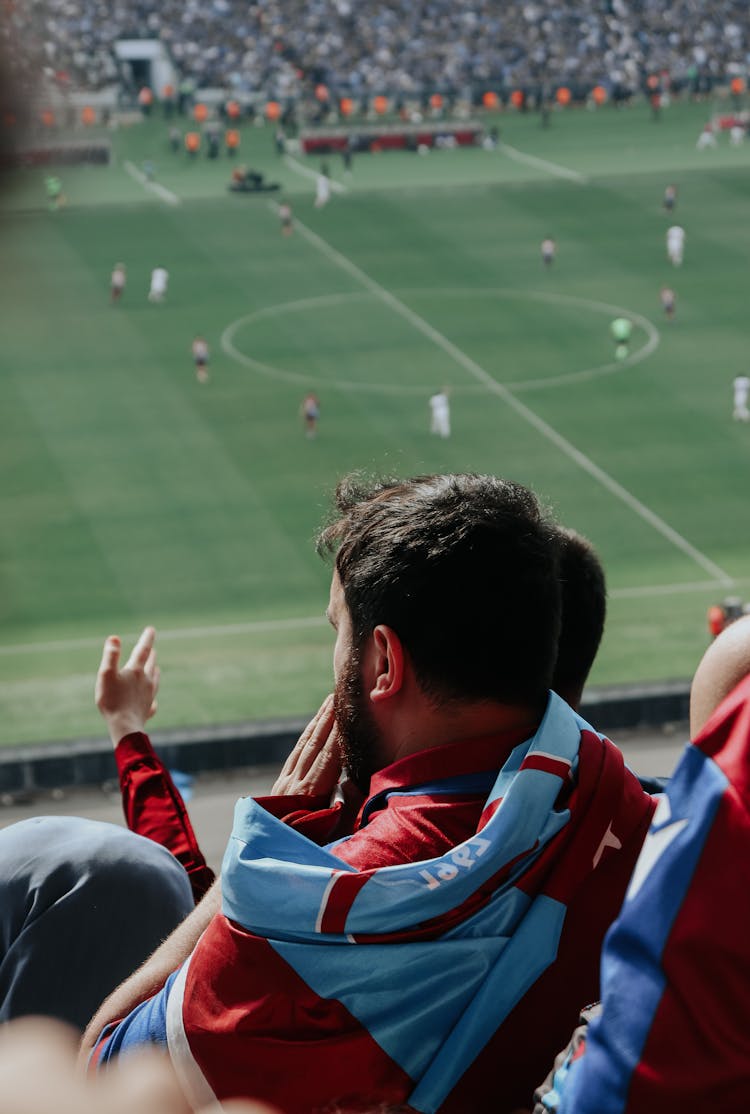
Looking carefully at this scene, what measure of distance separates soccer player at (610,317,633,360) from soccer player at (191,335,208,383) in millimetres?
9169

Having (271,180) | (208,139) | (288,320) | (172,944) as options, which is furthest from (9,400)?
(172,944)

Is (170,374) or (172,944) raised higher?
(172,944)

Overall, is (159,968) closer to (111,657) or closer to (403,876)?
(403,876)

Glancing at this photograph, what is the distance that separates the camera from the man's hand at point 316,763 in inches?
117

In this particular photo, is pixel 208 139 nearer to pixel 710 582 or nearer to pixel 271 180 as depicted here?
pixel 271 180

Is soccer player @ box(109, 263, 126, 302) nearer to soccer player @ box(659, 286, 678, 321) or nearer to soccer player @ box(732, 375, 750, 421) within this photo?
soccer player @ box(659, 286, 678, 321)

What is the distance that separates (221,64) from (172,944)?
67.2m

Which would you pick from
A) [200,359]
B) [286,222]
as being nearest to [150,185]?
[286,222]

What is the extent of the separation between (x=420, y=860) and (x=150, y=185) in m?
51.2

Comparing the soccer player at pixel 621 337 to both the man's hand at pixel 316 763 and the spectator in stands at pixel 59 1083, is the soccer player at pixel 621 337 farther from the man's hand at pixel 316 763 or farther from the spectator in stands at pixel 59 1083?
the spectator in stands at pixel 59 1083

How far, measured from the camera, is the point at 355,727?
2895 millimetres

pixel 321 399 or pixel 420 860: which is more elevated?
pixel 420 860

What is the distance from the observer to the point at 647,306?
39344 mm

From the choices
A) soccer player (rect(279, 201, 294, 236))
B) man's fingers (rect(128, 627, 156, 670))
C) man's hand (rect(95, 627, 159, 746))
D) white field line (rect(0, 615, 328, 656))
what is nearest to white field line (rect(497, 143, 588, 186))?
soccer player (rect(279, 201, 294, 236))
